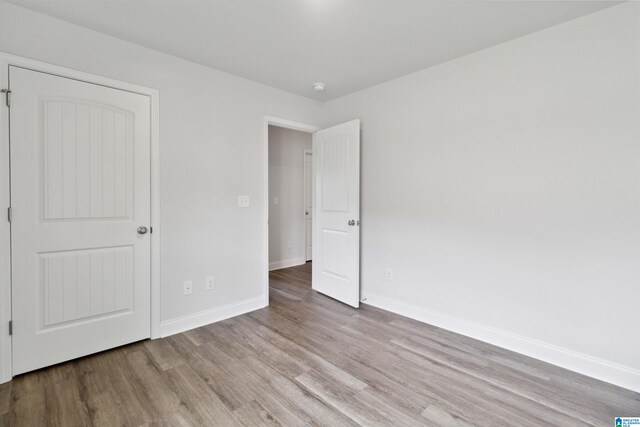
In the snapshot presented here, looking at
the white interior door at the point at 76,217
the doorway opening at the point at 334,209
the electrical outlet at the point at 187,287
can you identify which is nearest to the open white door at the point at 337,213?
the doorway opening at the point at 334,209

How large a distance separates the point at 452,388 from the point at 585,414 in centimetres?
69

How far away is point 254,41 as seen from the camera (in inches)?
92.4

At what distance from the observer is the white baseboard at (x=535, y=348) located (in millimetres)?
1938

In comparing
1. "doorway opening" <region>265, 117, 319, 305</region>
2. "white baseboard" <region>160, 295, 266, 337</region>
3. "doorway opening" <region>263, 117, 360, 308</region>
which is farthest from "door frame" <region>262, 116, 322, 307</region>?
"doorway opening" <region>265, 117, 319, 305</region>

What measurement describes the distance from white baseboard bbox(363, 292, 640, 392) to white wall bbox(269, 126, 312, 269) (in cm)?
247

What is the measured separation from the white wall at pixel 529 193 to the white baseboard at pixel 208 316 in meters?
1.49

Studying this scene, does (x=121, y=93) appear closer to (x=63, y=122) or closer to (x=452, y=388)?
(x=63, y=122)

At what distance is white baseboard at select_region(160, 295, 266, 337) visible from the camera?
8.61ft

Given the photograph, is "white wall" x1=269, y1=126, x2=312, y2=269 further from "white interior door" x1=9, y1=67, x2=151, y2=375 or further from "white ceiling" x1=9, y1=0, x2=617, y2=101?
"white interior door" x1=9, y1=67, x2=151, y2=375

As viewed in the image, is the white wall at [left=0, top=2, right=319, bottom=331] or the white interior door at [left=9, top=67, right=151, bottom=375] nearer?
the white interior door at [left=9, top=67, right=151, bottom=375]

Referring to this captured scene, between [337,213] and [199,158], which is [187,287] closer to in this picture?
[199,158]

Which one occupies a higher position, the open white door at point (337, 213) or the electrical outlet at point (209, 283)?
the open white door at point (337, 213)

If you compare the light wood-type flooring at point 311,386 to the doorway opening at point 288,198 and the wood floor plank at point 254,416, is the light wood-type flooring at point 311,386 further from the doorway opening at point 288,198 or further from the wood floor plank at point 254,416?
the doorway opening at point 288,198

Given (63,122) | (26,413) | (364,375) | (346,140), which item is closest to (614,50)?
(346,140)
